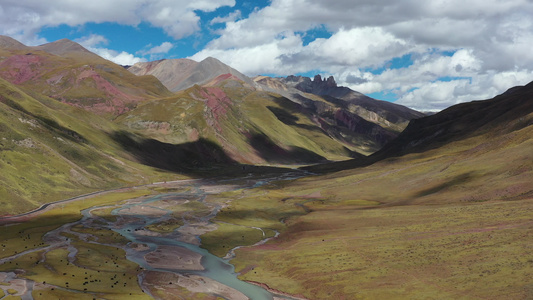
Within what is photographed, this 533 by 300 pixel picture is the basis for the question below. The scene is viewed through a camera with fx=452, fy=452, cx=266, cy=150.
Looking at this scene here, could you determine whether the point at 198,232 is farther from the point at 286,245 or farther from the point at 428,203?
the point at 428,203

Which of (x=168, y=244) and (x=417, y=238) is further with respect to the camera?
A: (x=168, y=244)

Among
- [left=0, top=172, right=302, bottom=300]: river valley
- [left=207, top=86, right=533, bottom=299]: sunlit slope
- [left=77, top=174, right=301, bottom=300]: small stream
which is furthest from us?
[left=77, top=174, right=301, bottom=300]: small stream

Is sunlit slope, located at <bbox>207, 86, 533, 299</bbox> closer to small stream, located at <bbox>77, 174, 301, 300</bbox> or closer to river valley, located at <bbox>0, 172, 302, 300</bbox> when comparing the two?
small stream, located at <bbox>77, 174, 301, 300</bbox>

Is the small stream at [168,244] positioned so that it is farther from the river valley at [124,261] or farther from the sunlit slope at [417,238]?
the sunlit slope at [417,238]

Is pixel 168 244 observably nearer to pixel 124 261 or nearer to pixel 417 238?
pixel 124 261

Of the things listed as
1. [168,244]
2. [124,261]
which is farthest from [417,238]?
[124,261]

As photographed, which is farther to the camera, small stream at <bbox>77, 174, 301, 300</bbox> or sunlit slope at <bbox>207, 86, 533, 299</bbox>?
small stream at <bbox>77, 174, 301, 300</bbox>

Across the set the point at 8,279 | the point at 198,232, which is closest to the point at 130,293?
the point at 8,279

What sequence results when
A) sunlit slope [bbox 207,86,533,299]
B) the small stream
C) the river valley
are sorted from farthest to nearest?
the small stream
the river valley
sunlit slope [bbox 207,86,533,299]

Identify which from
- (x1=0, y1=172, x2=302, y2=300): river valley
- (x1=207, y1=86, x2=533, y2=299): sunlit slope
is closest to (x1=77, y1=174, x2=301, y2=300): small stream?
(x1=0, y1=172, x2=302, y2=300): river valley
